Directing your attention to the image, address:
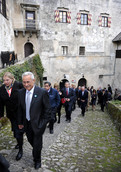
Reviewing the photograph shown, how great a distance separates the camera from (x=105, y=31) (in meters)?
19.8

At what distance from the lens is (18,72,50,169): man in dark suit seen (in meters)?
2.79

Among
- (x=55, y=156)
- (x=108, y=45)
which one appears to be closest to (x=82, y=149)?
(x=55, y=156)

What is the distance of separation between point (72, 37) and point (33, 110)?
17.6m

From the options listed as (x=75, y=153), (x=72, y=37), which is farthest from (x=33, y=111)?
(x=72, y=37)

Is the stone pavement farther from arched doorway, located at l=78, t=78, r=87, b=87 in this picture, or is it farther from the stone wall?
arched doorway, located at l=78, t=78, r=87, b=87

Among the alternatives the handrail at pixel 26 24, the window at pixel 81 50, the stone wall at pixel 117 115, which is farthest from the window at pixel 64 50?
the stone wall at pixel 117 115

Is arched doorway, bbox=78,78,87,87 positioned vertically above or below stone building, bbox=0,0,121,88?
below

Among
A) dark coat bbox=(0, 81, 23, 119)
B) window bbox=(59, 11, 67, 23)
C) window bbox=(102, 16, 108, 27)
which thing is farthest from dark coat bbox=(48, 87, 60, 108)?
window bbox=(102, 16, 108, 27)

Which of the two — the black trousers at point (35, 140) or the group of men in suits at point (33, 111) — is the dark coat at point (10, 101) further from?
the black trousers at point (35, 140)

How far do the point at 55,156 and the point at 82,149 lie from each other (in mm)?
968

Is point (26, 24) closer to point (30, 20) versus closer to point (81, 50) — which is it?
point (30, 20)

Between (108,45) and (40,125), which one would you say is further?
(108,45)

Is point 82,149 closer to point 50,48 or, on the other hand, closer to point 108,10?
point 50,48

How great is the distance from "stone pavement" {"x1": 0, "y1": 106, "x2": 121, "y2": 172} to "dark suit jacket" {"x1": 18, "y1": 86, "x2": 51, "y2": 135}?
3.07 feet
